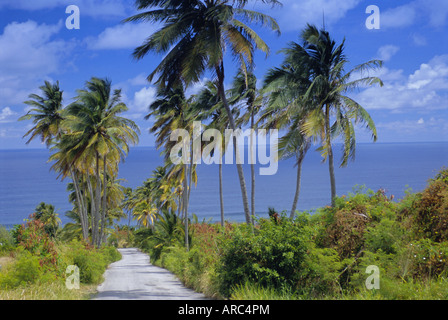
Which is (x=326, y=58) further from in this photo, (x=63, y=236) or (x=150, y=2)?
(x=63, y=236)

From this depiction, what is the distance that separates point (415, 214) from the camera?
10.8 m

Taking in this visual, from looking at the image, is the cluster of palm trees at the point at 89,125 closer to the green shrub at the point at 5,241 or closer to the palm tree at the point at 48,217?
the green shrub at the point at 5,241

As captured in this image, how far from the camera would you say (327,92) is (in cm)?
1756

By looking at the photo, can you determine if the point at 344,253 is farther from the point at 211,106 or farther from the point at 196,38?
the point at 211,106

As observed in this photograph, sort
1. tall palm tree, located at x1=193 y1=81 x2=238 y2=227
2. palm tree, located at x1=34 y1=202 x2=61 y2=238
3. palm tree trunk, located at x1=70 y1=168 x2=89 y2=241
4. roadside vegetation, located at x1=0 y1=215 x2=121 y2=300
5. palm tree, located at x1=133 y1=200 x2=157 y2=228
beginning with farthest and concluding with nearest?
palm tree, located at x1=133 y1=200 x2=157 y2=228 < palm tree, located at x1=34 y1=202 x2=61 y2=238 < palm tree trunk, located at x1=70 y1=168 x2=89 y2=241 < tall palm tree, located at x1=193 y1=81 x2=238 y2=227 < roadside vegetation, located at x1=0 y1=215 x2=121 y2=300

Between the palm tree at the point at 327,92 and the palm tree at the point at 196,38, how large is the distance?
11.0 ft

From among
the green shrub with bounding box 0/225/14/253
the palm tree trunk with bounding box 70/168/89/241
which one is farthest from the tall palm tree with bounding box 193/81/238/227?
the palm tree trunk with bounding box 70/168/89/241

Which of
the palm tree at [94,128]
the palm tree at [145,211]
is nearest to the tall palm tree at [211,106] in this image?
the palm tree at [94,128]

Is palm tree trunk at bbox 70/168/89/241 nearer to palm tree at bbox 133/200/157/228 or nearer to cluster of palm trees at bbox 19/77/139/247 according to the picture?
cluster of palm trees at bbox 19/77/139/247

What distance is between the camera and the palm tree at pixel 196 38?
14508 millimetres

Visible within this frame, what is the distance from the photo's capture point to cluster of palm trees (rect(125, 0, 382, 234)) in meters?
14.7

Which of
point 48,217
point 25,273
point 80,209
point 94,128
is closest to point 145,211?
point 48,217
